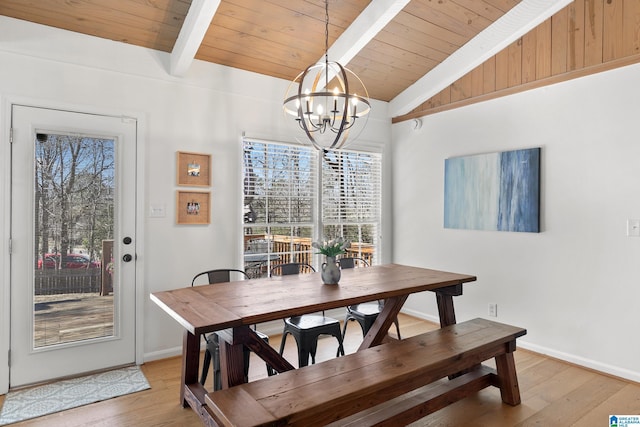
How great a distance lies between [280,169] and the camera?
4.09 metres

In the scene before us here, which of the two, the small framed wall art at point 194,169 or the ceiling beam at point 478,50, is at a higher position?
the ceiling beam at point 478,50

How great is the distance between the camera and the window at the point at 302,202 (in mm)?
3928

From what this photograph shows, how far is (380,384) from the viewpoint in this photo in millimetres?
1916

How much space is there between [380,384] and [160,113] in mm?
2779

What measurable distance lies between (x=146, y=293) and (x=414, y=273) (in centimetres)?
224

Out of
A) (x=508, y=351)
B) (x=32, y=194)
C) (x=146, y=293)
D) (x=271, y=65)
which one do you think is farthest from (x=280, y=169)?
(x=508, y=351)

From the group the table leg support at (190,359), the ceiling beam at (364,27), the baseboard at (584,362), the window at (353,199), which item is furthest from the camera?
the window at (353,199)

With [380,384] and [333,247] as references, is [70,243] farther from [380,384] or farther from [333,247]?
[380,384]

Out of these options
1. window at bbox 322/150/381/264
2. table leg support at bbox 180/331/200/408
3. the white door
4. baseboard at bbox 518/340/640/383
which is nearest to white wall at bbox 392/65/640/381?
baseboard at bbox 518/340/640/383

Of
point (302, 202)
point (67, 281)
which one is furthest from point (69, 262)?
point (302, 202)

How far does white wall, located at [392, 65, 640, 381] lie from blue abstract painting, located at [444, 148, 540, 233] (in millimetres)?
88

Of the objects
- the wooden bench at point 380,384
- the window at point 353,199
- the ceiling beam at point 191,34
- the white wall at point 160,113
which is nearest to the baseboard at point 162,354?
the white wall at point 160,113

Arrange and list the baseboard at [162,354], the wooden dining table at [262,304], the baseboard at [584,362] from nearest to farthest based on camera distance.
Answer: the wooden dining table at [262,304], the baseboard at [584,362], the baseboard at [162,354]

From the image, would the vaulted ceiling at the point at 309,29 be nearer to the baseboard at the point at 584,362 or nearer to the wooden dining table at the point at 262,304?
the wooden dining table at the point at 262,304
